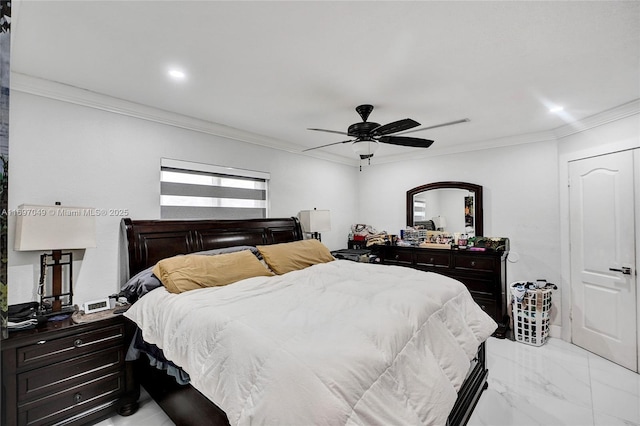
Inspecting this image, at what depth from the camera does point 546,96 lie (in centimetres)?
272

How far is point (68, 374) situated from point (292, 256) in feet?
6.58

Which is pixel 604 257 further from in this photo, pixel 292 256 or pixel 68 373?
pixel 68 373

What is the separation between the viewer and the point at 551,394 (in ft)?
8.44

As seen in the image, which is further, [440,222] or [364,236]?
[364,236]

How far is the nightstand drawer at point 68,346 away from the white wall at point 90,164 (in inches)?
20.9

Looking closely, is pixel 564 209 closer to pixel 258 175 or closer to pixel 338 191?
pixel 338 191

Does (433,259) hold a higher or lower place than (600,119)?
lower

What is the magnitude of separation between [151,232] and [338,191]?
319 cm

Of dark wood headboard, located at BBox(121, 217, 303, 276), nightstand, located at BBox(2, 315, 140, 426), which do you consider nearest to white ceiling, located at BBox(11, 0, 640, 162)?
dark wood headboard, located at BBox(121, 217, 303, 276)

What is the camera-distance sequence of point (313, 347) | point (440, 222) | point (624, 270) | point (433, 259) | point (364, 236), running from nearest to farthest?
point (313, 347) < point (624, 270) < point (433, 259) < point (440, 222) < point (364, 236)

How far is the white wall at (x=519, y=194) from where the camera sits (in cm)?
381

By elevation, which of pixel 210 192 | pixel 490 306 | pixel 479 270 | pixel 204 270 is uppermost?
pixel 210 192

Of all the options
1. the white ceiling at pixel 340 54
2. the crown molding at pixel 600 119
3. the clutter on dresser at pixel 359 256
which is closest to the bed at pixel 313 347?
the white ceiling at pixel 340 54

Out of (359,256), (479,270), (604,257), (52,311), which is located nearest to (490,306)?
(479,270)
